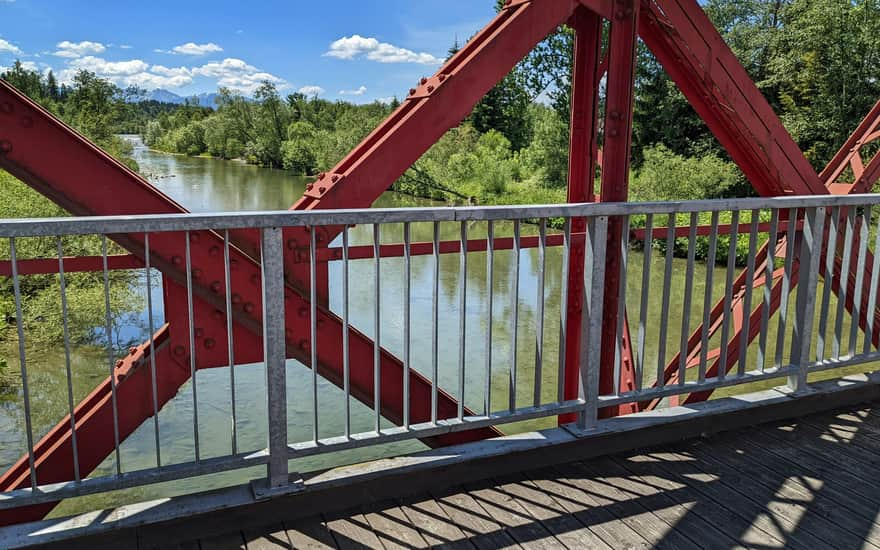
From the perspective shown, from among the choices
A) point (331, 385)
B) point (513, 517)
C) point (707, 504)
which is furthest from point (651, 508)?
point (331, 385)

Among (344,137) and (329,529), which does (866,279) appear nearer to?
(329,529)

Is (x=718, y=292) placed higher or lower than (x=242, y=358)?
lower

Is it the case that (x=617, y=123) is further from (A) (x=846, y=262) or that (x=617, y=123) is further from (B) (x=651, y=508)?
(B) (x=651, y=508)

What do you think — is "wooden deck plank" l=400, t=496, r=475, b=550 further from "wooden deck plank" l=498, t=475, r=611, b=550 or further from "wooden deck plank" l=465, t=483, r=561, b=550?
"wooden deck plank" l=498, t=475, r=611, b=550

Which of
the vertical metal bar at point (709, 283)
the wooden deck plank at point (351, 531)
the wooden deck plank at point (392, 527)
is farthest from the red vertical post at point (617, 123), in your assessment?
the wooden deck plank at point (351, 531)

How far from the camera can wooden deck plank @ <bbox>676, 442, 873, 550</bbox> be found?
2.46 metres

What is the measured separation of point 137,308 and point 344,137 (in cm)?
3222

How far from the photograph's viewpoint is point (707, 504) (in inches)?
104

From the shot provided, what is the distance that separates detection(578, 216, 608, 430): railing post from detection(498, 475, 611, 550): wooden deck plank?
0.41 m

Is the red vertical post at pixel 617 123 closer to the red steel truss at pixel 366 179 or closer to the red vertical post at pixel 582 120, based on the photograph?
the red steel truss at pixel 366 179

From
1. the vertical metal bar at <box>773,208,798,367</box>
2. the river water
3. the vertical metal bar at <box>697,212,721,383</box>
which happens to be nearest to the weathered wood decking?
the vertical metal bar at <box>697,212,721,383</box>

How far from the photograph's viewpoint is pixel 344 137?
145 feet

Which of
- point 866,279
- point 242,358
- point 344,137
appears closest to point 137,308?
point 242,358

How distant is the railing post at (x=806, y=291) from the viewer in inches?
130
